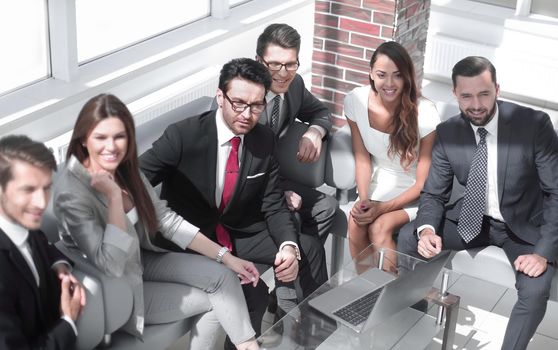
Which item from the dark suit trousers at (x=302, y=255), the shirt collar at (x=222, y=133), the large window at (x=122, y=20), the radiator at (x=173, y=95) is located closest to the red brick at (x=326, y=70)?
the radiator at (x=173, y=95)

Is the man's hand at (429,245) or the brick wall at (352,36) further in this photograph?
the brick wall at (352,36)

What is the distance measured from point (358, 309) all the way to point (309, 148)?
97 centimetres

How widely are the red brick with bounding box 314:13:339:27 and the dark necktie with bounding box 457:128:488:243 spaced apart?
5.61 ft

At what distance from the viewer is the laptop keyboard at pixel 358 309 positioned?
338 centimetres

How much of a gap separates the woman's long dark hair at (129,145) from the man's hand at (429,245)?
121cm

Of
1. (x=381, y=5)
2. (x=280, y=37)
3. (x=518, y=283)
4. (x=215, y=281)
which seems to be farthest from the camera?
(x=381, y=5)

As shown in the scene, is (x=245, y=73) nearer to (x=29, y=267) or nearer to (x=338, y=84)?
(x=29, y=267)

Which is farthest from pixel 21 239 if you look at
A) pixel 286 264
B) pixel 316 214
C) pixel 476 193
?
pixel 476 193

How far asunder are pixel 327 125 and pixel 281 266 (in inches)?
36.3

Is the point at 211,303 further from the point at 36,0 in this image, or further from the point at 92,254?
the point at 36,0

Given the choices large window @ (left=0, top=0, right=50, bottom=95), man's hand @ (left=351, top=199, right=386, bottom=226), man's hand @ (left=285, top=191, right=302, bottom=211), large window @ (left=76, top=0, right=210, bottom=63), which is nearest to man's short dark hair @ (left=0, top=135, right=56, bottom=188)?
man's hand @ (left=285, top=191, right=302, bottom=211)

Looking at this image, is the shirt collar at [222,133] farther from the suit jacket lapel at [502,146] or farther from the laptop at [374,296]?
the suit jacket lapel at [502,146]

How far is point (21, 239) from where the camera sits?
2865mm

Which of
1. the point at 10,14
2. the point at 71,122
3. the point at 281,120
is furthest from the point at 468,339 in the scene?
the point at 10,14
